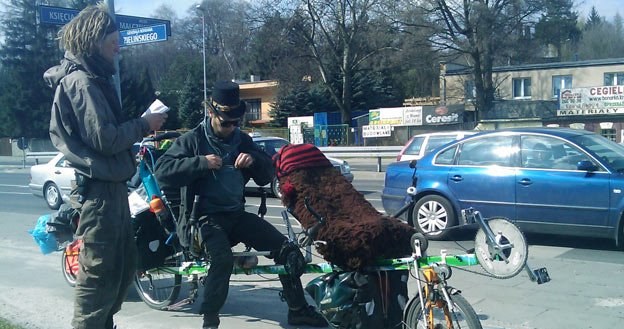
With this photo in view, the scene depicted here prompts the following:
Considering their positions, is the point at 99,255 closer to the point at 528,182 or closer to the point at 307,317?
the point at 307,317

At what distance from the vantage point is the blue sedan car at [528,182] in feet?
29.5

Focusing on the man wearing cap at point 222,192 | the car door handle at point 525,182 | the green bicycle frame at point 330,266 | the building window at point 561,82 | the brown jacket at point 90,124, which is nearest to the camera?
the brown jacket at point 90,124

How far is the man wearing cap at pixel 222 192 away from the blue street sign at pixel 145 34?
681cm

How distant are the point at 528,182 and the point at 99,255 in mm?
6778

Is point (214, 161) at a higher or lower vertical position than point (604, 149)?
higher

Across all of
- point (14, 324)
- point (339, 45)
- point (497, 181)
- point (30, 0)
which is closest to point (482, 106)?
point (339, 45)

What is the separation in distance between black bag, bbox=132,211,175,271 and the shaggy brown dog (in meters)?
1.53

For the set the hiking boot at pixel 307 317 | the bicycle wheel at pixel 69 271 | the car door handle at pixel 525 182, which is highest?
the car door handle at pixel 525 182

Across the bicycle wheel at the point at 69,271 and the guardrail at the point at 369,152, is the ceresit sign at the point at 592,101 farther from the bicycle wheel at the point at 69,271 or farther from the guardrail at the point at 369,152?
the bicycle wheel at the point at 69,271

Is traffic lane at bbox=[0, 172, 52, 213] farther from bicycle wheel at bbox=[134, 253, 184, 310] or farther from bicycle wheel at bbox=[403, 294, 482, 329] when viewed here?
bicycle wheel at bbox=[403, 294, 482, 329]

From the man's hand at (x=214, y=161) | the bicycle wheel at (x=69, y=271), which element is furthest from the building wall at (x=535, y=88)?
the man's hand at (x=214, y=161)

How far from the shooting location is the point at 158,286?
6.73m

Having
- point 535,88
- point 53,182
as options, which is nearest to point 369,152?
point 53,182

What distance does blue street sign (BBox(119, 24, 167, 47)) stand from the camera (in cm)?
1219
